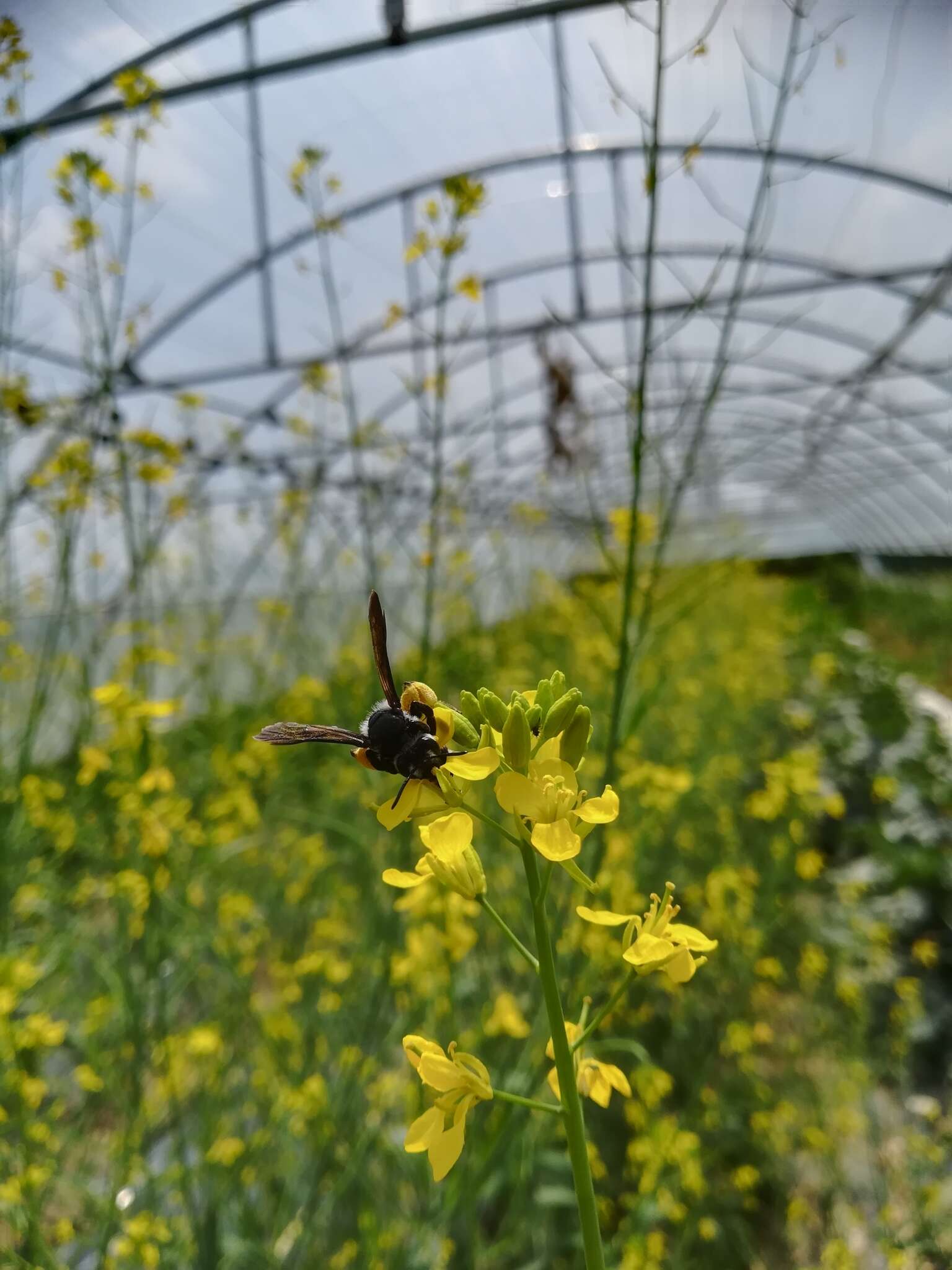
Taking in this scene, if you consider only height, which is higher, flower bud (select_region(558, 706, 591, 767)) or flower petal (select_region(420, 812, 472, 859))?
flower bud (select_region(558, 706, 591, 767))

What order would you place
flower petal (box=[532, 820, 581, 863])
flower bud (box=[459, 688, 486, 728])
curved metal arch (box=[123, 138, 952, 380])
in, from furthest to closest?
curved metal arch (box=[123, 138, 952, 380]) < flower bud (box=[459, 688, 486, 728]) < flower petal (box=[532, 820, 581, 863])

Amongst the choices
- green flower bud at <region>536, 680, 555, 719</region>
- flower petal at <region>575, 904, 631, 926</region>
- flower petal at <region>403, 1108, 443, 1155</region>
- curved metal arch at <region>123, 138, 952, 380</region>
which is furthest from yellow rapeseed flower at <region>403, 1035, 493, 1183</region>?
curved metal arch at <region>123, 138, 952, 380</region>

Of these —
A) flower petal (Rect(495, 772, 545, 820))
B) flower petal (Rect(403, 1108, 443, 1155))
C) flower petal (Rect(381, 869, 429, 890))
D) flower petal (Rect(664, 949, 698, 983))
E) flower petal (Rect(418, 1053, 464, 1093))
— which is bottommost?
flower petal (Rect(403, 1108, 443, 1155))

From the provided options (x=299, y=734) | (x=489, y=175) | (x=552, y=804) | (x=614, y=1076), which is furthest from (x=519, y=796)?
(x=489, y=175)

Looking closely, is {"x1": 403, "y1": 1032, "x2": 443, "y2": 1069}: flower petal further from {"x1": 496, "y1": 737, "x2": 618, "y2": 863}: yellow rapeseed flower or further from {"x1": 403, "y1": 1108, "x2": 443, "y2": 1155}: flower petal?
{"x1": 496, "y1": 737, "x2": 618, "y2": 863}: yellow rapeseed flower

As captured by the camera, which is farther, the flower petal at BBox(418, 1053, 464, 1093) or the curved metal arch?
the curved metal arch

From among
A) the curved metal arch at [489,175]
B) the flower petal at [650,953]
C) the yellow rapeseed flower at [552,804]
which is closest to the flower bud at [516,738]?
the yellow rapeseed flower at [552,804]

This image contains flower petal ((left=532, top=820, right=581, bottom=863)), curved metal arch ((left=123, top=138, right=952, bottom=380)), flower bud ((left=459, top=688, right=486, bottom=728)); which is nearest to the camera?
flower petal ((left=532, top=820, right=581, bottom=863))

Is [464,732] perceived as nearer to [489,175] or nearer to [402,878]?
[402,878]
